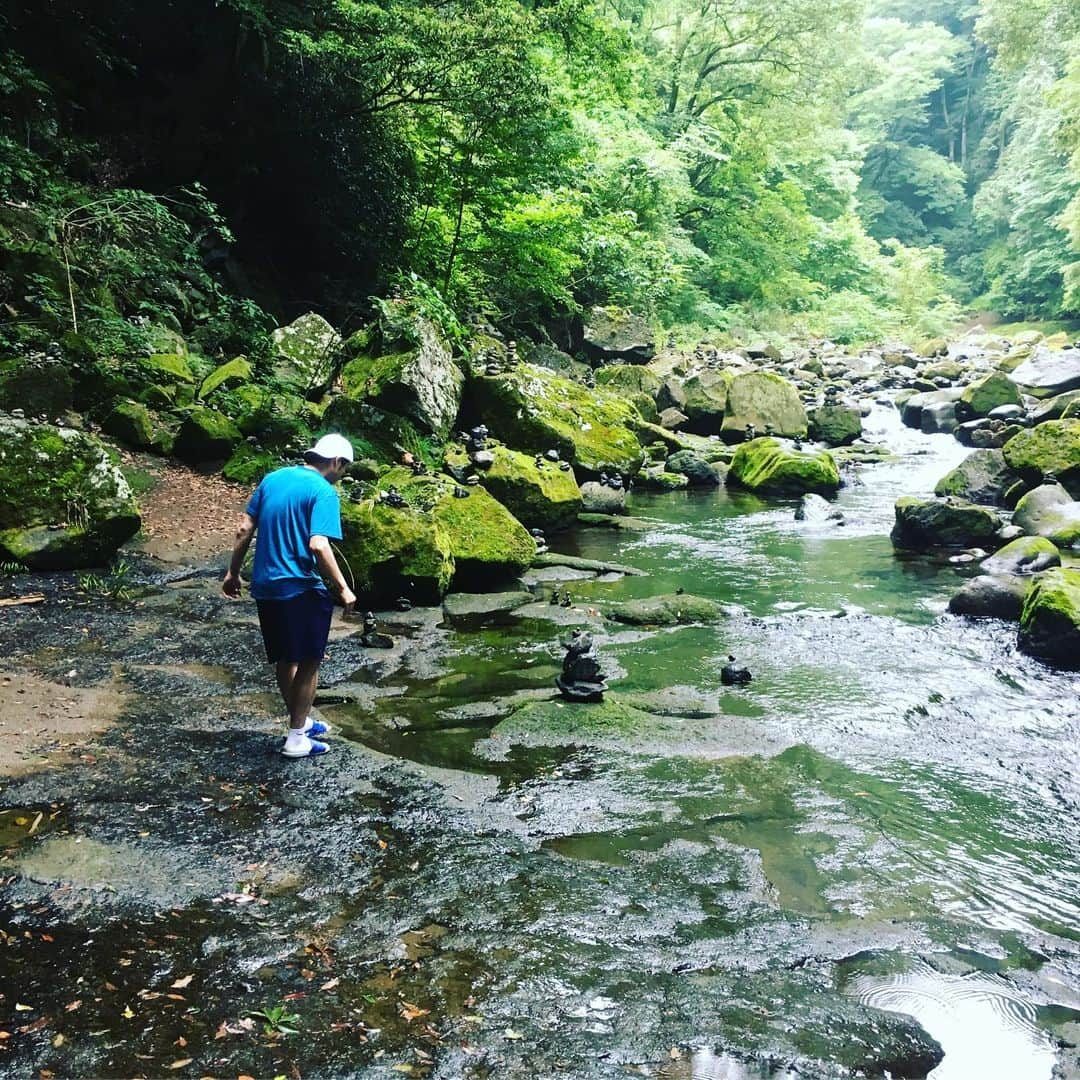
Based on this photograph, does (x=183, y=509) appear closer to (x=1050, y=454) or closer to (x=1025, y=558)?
(x=1025, y=558)

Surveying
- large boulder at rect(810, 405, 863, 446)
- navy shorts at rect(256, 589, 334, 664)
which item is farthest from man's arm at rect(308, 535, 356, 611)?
large boulder at rect(810, 405, 863, 446)

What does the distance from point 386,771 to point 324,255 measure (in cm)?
1364

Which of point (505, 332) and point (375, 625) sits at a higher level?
point (505, 332)

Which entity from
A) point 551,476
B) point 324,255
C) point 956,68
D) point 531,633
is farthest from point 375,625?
point 956,68

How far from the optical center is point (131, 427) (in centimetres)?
1032

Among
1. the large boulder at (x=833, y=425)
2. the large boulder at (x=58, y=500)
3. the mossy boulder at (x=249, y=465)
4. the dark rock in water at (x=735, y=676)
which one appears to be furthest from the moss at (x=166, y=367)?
the large boulder at (x=833, y=425)

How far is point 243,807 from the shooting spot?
158 inches

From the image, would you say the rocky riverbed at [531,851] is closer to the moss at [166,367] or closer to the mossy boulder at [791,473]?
the moss at [166,367]

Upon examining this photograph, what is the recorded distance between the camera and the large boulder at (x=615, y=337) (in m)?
21.0

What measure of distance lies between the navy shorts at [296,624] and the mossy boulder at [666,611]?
150 inches

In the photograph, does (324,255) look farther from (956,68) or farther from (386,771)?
(956,68)

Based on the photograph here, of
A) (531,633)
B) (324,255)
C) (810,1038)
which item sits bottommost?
(531,633)

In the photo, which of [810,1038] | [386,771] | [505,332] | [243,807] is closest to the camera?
[810,1038]

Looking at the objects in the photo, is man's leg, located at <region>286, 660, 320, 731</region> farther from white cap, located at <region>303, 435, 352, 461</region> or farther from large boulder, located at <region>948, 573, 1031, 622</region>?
large boulder, located at <region>948, 573, 1031, 622</region>
